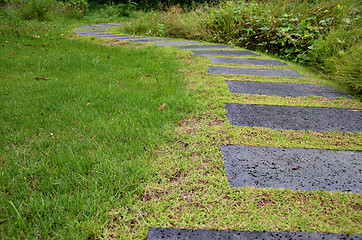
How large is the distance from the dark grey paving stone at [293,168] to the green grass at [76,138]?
514 millimetres

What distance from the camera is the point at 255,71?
312cm

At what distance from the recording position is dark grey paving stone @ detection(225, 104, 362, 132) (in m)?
1.84

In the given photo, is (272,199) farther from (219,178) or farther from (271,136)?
(271,136)

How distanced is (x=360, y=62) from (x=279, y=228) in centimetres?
219

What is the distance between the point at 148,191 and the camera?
4.01ft

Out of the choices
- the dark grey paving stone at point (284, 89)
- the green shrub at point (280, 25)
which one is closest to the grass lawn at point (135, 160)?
the dark grey paving stone at point (284, 89)

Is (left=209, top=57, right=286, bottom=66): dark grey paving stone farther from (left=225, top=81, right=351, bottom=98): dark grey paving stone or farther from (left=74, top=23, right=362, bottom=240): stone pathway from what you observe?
(left=74, top=23, right=362, bottom=240): stone pathway

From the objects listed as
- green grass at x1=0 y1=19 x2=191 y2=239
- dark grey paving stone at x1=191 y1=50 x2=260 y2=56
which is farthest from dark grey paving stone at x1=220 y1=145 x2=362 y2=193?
dark grey paving stone at x1=191 y1=50 x2=260 y2=56

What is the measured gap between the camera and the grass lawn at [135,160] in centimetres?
105

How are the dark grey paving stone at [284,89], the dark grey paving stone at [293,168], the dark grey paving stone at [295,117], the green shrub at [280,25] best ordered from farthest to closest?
the green shrub at [280,25], the dark grey paving stone at [284,89], the dark grey paving stone at [295,117], the dark grey paving stone at [293,168]

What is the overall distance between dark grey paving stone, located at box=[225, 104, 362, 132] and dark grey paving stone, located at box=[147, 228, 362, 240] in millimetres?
943

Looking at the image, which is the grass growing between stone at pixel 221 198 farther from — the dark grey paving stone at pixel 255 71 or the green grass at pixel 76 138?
the dark grey paving stone at pixel 255 71

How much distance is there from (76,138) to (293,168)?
143cm

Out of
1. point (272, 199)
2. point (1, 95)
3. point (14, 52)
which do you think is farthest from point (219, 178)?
point (14, 52)
